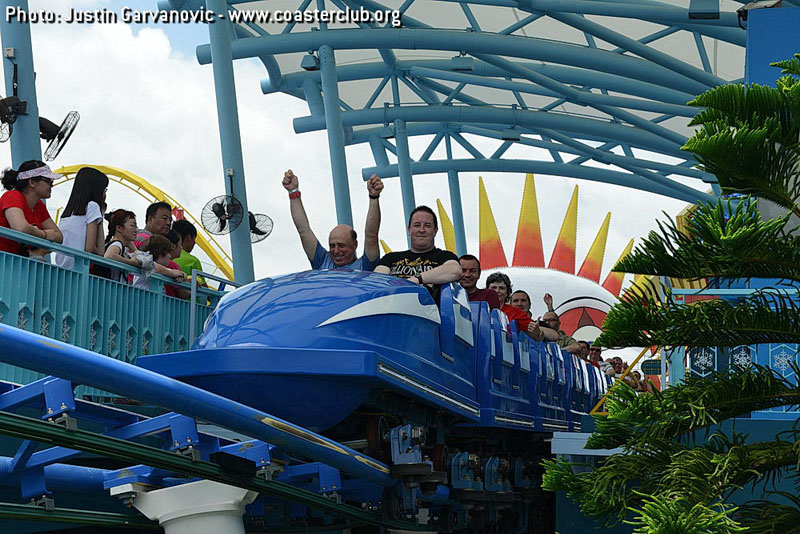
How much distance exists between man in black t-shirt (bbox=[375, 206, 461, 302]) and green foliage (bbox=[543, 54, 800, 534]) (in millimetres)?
1826

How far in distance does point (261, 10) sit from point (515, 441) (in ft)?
41.3

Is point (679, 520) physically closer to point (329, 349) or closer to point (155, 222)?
point (329, 349)

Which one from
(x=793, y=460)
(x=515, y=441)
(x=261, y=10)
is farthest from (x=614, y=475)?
(x=261, y=10)

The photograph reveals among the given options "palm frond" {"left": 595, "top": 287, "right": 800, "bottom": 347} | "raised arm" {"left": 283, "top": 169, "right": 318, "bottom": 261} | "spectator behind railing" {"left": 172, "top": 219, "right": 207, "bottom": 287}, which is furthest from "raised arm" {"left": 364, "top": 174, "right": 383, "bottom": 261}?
"palm frond" {"left": 595, "top": 287, "right": 800, "bottom": 347}

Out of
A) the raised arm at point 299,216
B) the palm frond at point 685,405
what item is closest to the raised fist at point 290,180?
the raised arm at point 299,216

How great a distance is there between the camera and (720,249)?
483cm

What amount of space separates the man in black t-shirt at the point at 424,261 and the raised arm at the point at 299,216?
48 cm

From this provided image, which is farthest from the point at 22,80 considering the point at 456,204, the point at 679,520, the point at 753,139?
the point at 456,204

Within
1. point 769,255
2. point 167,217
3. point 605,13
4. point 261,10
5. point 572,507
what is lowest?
point 572,507

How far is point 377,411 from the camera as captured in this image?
620 centimetres

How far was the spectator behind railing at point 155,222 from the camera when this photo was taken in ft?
29.0

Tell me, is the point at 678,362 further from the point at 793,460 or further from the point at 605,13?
the point at 605,13

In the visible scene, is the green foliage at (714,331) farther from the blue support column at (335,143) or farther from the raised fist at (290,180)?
the blue support column at (335,143)

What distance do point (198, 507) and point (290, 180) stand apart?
10.3ft
